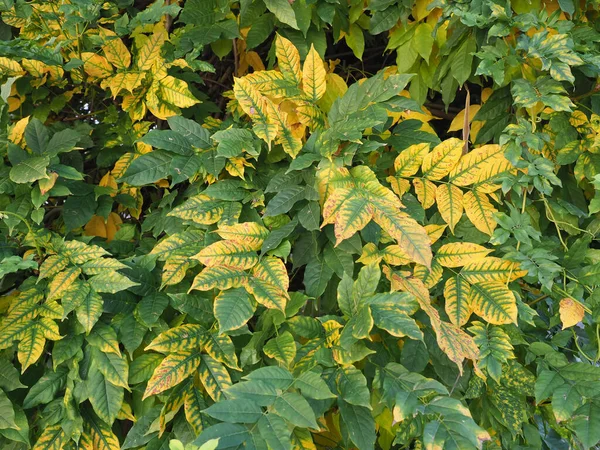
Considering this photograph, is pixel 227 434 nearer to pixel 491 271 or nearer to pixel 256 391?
pixel 256 391

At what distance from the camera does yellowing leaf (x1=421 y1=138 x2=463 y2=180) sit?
115 centimetres

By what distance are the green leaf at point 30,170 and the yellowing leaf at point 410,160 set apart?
0.72m

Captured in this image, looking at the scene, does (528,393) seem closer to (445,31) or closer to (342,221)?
(342,221)

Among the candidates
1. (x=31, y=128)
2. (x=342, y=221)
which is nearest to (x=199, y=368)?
(x=342, y=221)

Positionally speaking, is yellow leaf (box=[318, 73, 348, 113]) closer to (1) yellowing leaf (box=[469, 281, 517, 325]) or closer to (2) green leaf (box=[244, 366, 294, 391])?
(1) yellowing leaf (box=[469, 281, 517, 325])

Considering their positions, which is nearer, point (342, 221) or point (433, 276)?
point (342, 221)

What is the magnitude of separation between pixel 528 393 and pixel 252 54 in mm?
1042


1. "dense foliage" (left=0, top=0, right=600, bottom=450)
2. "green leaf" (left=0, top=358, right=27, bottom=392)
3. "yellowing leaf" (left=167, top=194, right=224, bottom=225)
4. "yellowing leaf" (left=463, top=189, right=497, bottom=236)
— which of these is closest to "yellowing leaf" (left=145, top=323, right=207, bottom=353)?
"dense foliage" (left=0, top=0, right=600, bottom=450)

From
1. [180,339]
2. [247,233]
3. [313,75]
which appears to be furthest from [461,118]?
[180,339]

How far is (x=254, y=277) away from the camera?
3.54 feet

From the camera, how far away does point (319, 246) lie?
1170 millimetres

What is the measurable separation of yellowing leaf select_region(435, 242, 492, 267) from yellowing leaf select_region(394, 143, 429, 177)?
0.56 feet

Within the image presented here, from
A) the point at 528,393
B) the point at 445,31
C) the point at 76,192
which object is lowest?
the point at 528,393

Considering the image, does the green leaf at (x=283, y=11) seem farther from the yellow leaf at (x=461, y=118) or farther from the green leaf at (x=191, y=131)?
the yellow leaf at (x=461, y=118)
